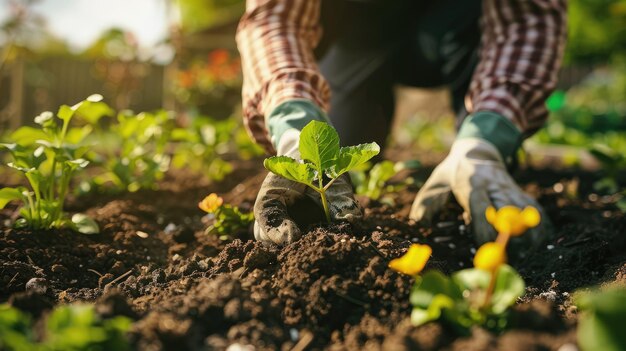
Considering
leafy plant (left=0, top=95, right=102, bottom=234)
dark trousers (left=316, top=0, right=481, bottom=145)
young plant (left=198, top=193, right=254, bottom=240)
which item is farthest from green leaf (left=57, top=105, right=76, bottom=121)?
dark trousers (left=316, top=0, right=481, bottom=145)

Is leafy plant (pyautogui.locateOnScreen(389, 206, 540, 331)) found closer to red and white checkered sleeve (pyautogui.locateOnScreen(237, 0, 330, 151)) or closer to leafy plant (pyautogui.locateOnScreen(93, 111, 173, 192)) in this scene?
red and white checkered sleeve (pyautogui.locateOnScreen(237, 0, 330, 151))

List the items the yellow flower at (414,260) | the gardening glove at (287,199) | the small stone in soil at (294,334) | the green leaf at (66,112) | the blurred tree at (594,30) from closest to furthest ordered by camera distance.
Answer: the yellow flower at (414,260) < the small stone in soil at (294,334) < the gardening glove at (287,199) < the green leaf at (66,112) < the blurred tree at (594,30)

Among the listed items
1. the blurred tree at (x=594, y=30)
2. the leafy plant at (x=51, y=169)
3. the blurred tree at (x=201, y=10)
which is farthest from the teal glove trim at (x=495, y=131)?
the blurred tree at (x=201, y=10)

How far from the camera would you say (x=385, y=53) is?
338 cm

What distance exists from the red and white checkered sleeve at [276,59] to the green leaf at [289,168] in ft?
1.66

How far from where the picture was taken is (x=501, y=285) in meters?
1.05

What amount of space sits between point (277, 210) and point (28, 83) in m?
12.8

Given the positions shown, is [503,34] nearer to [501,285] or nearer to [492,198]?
[492,198]

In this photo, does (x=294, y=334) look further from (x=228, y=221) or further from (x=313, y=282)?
(x=228, y=221)

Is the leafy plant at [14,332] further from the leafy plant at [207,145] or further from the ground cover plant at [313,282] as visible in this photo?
the leafy plant at [207,145]

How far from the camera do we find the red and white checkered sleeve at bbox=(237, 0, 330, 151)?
1.95 metres

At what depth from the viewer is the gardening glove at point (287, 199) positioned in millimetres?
1494

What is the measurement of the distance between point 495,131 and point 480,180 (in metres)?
0.27

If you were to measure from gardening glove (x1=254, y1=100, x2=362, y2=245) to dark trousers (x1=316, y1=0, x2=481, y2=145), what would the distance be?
1284mm
